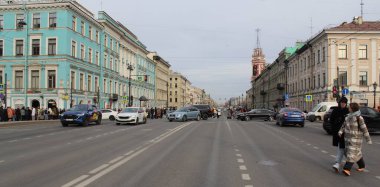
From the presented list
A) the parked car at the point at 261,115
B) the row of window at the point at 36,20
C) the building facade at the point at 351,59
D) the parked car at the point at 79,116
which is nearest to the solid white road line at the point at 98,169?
the parked car at the point at 79,116

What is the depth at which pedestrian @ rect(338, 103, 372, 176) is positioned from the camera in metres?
8.48

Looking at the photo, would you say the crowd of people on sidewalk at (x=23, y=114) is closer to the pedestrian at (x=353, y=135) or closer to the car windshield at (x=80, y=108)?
the car windshield at (x=80, y=108)

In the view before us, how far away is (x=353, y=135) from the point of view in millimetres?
8602

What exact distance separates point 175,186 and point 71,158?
479 centimetres

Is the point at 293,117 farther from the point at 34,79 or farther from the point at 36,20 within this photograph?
the point at 36,20

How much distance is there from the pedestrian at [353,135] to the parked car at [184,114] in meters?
29.9

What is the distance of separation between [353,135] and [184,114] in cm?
3068

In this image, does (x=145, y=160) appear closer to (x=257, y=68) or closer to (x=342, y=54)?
(x=342, y=54)

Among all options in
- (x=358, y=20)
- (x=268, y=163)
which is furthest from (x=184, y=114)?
(x=358, y=20)

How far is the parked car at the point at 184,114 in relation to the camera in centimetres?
3839

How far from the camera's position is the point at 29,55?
49.3 m

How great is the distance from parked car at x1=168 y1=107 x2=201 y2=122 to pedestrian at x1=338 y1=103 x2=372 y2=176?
29943 millimetres

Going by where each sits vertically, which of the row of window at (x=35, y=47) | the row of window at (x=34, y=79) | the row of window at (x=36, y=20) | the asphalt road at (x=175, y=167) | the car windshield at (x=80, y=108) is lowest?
the asphalt road at (x=175, y=167)

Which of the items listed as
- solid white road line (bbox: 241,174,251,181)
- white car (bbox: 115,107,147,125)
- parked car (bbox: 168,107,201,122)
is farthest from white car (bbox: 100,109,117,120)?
solid white road line (bbox: 241,174,251,181)
